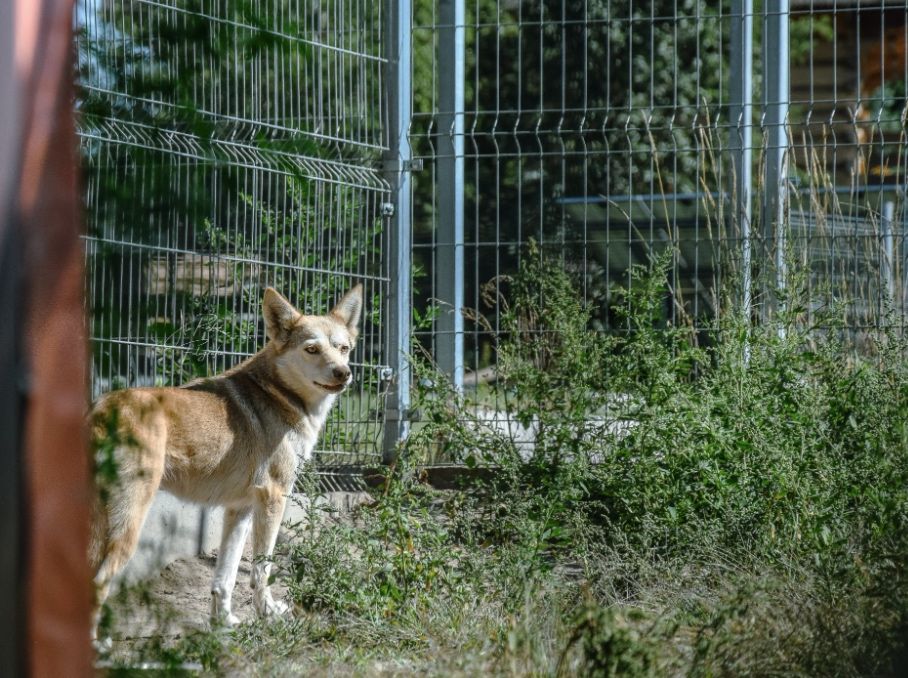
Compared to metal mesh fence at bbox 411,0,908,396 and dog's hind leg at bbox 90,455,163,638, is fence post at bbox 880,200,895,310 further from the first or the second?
dog's hind leg at bbox 90,455,163,638

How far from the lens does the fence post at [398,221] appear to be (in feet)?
23.5

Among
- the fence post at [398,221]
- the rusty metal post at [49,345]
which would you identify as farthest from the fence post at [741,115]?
the rusty metal post at [49,345]

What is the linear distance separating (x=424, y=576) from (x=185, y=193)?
258 centimetres

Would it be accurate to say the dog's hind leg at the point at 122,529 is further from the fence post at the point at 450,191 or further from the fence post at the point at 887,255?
the fence post at the point at 887,255

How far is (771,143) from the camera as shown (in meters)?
7.30

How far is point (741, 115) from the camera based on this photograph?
731cm

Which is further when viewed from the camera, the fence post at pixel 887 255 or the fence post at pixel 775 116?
the fence post at pixel 775 116

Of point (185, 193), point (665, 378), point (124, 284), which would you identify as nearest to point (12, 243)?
point (185, 193)

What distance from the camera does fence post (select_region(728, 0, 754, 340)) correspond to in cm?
711

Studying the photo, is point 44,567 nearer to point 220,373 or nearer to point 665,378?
point 665,378

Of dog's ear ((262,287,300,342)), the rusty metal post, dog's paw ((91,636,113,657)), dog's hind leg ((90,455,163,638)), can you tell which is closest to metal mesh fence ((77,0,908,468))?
dog's ear ((262,287,300,342))

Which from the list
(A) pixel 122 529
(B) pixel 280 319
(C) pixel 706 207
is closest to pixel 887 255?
(C) pixel 706 207

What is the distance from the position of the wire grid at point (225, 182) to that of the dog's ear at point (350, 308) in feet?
1.40

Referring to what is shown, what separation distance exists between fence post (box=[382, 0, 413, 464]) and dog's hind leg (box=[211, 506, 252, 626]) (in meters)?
1.49
